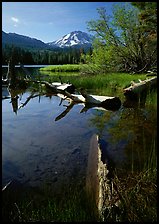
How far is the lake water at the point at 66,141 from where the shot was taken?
4.58 m

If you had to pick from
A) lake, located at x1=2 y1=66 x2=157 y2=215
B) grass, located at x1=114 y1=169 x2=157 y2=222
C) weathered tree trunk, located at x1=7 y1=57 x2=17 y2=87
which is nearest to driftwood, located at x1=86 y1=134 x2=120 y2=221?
grass, located at x1=114 y1=169 x2=157 y2=222

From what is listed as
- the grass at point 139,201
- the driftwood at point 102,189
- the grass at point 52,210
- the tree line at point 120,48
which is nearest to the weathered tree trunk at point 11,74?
the tree line at point 120,48

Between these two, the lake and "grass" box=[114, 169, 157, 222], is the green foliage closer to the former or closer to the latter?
the lake

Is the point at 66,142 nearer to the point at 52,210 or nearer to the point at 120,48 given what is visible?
the point at 52,210

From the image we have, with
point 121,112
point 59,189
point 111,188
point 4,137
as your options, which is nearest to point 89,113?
point 121,112

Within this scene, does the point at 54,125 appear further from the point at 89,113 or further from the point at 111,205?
the point at 111,205

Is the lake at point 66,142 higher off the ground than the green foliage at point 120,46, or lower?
lower

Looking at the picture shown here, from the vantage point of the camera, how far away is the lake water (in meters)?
4.58

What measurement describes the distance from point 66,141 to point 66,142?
0.08m

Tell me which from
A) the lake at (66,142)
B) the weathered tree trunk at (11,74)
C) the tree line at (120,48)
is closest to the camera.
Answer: the lake at (66,142)

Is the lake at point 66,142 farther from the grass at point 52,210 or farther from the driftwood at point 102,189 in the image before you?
the grass at point 52,210

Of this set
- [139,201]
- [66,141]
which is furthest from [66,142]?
[139,201]

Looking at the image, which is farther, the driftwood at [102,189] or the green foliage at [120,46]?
the green foliage at [120,46]

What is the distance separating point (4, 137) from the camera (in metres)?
6.69
